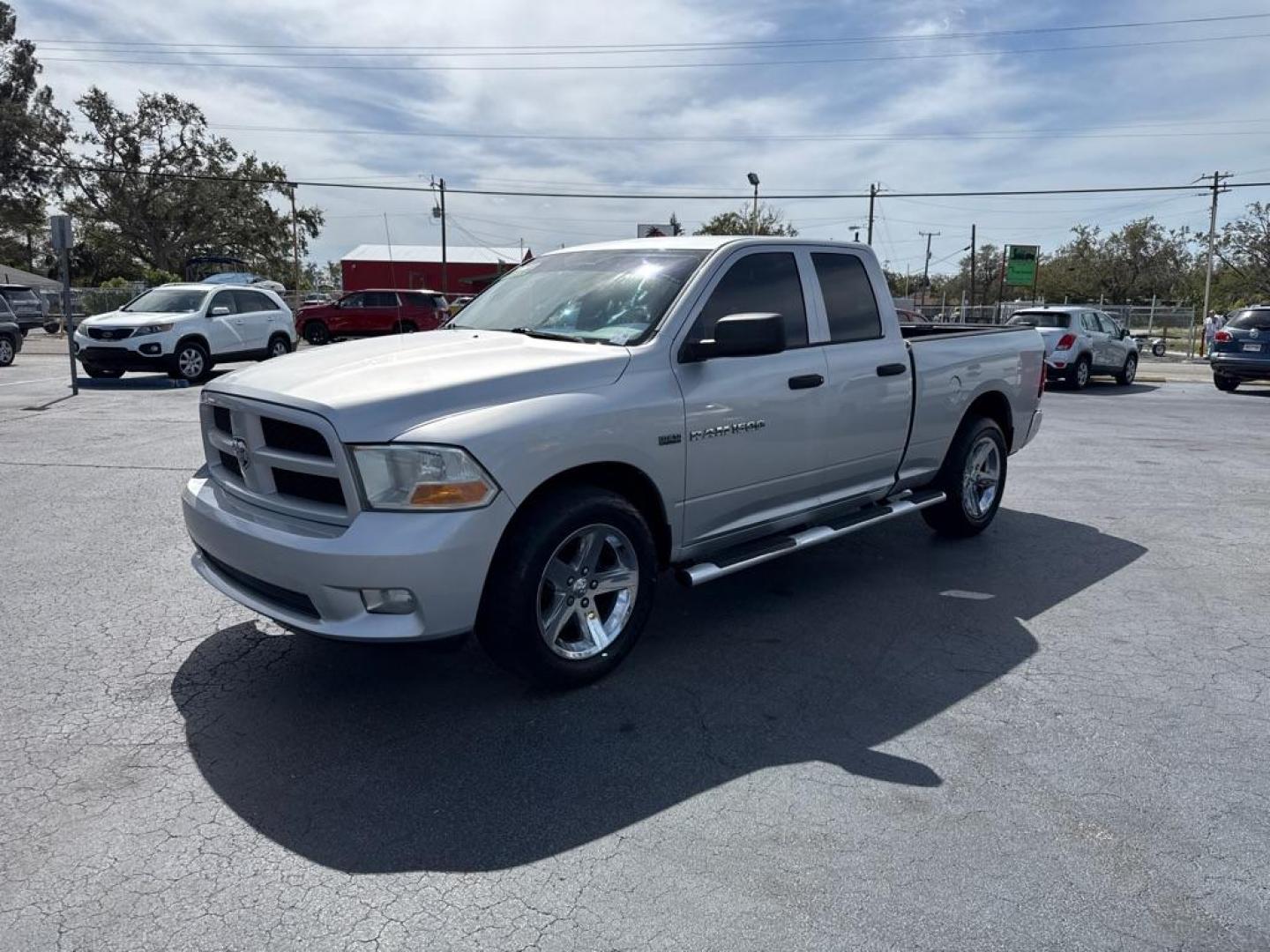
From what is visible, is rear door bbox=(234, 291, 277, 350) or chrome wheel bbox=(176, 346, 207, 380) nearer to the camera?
chrome wheel bbox=(176, 346, 207, 380)

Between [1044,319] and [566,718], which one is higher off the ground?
[1044,319]

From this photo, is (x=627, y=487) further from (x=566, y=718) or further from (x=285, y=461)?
(x=285, y=461)

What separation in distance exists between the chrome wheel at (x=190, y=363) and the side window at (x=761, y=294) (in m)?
14.7

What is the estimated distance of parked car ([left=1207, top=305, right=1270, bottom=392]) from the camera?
18.4 metres

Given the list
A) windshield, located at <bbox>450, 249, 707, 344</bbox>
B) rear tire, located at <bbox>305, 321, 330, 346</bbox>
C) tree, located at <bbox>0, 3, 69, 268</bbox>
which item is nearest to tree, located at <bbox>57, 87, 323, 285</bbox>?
tree, located at <bbox>0, 3, 69, 268</bbox>

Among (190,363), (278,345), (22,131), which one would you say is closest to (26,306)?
(278,345)

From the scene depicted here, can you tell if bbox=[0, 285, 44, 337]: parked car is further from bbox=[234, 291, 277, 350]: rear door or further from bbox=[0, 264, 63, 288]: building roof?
bbox=[0, 264, 63, 288]: building roof

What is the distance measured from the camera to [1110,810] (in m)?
3.07

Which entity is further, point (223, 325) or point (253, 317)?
point (253, 317)

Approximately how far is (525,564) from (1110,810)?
87.4 inches

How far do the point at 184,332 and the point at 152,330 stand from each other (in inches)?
21.3

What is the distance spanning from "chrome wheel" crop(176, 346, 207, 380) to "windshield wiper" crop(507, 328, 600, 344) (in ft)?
46.3

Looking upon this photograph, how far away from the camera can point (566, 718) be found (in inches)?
144

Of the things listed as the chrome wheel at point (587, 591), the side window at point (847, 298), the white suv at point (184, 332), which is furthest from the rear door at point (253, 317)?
the chrome wheel at point (587, 591)
